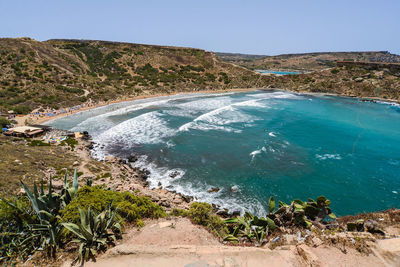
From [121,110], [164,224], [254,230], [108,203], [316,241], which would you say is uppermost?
[108,203]

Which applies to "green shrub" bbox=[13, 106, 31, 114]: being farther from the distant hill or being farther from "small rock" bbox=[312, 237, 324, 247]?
"small rock" bbox=[312, 237, 324, 247]

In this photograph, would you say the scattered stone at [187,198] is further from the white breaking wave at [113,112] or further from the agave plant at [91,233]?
the white breaking wave at [113,112]

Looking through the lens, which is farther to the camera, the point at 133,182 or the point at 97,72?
the point at 97,72

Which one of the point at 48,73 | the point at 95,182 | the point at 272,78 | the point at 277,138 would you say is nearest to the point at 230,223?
the point at 95,182

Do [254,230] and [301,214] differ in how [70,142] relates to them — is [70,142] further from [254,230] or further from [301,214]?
[301,214]

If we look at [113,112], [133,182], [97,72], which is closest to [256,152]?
[133,182]

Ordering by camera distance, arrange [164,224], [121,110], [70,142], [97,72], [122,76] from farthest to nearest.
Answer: [122,76]
[97,72]
[121,110]
[70,142]
[164,224]

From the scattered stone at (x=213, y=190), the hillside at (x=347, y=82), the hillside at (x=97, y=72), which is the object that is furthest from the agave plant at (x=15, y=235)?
the hillside at (x=347, y=82)

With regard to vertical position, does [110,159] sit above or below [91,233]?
below
